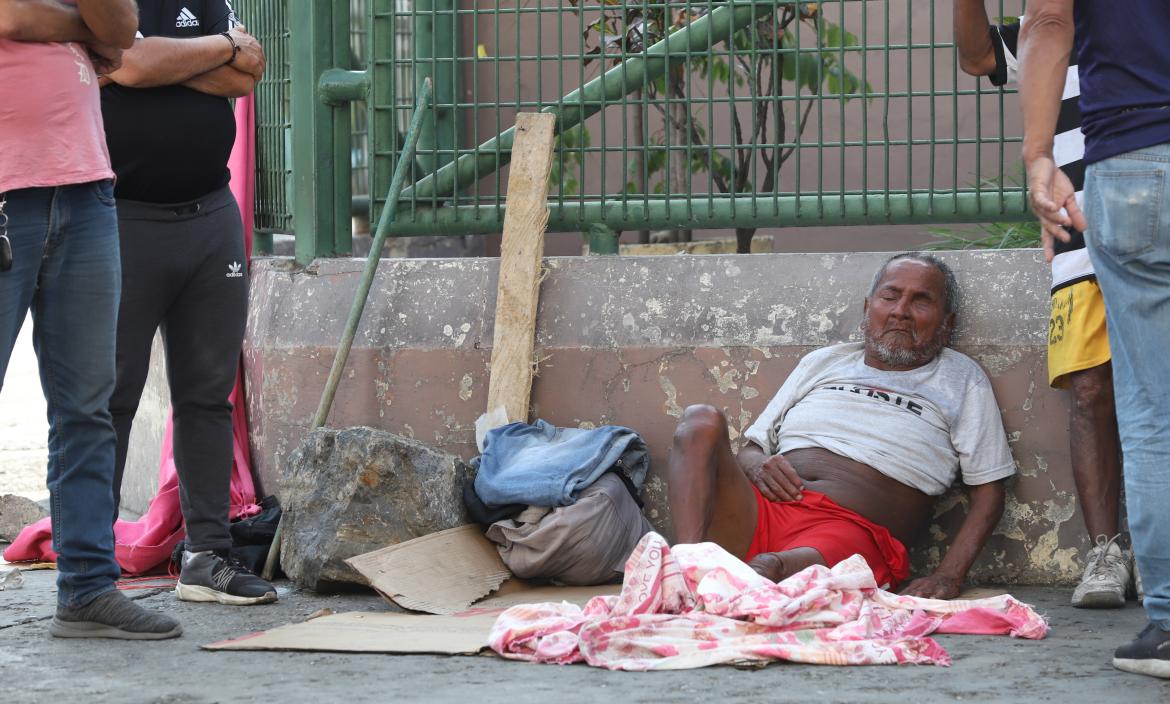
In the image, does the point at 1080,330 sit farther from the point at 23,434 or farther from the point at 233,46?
the point at 23,434

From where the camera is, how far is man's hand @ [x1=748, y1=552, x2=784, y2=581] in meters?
3.88

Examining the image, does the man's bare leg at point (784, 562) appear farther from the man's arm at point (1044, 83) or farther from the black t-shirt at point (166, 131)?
the black t-shirt at point (166, 131)

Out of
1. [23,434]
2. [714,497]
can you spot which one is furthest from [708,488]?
[23,434]

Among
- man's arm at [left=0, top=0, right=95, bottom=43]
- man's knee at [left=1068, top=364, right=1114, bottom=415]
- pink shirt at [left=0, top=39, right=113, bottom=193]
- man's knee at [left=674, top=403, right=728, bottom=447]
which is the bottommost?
man's knee at [left=674, top=403, right=728, bottom=447]

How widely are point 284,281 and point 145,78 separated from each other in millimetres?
1304

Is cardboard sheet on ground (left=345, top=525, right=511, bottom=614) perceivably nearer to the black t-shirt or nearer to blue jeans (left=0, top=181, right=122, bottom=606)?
blue jeans (left=0, top=181, right=122, bottom=606)

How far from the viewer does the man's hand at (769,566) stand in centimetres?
388

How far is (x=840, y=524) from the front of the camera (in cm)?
419

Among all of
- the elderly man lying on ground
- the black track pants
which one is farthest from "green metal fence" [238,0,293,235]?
the elderly man lying on ground

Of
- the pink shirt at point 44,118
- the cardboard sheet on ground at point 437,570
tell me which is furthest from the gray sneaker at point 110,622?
the pink shirt at point 44,118

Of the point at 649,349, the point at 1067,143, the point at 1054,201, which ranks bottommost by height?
the point at 649,349

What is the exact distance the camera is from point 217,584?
415cm

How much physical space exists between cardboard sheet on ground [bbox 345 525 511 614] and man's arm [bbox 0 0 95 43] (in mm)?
1582

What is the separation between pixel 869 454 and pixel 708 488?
59 centimetres
